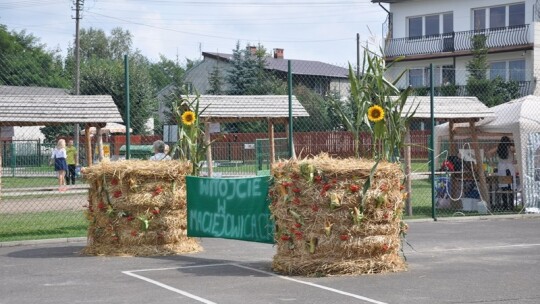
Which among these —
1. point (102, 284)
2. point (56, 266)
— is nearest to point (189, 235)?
point (56, 266)

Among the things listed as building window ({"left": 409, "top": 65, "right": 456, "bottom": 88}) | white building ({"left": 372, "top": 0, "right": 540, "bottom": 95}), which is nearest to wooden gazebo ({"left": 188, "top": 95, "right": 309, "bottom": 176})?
white building ({"left": 372, "top": 0, "right": 540, "bottom": 95})

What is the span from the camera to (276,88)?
2342 centimetres

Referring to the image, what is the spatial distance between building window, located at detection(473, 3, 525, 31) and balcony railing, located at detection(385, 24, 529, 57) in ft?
2.73

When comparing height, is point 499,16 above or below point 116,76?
above

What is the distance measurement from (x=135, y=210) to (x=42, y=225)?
5393mm

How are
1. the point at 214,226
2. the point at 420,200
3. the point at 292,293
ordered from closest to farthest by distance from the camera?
the point at 292,293
the point at 214,226
the point at 420,200

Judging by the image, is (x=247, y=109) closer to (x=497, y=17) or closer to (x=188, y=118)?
(x=188, y=118)

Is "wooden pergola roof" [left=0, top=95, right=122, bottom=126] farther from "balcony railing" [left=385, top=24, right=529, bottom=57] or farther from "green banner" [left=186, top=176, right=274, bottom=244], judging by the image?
"balcony railing" [left=385, top=24, right=529, bottom=57]

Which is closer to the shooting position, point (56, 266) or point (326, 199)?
point (326, 199)

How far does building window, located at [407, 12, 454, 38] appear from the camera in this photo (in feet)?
157

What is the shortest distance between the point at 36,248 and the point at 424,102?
10.2 m

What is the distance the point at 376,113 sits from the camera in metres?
10.8

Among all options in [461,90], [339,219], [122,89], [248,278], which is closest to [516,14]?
[461,90]

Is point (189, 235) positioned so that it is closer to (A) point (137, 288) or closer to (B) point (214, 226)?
(B) point (214, 226)
